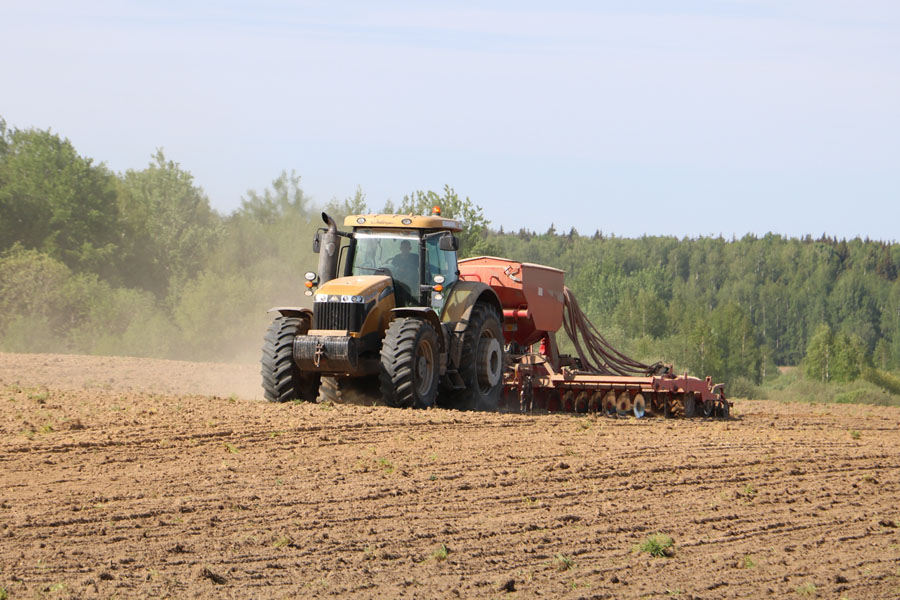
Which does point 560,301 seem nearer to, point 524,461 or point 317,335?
point 317,335

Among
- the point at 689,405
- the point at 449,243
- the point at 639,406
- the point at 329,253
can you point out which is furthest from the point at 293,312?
the point at 689,405

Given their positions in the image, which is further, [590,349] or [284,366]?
[590,349]

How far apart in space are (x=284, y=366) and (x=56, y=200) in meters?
34.2

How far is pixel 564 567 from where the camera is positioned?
718 cm

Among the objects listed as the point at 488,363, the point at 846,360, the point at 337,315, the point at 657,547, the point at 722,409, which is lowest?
the point at 657,547

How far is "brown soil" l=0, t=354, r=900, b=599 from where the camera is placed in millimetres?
6816

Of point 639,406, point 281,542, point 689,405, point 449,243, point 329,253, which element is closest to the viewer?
point 281,542

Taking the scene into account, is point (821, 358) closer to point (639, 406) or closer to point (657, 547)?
point (639, 406)

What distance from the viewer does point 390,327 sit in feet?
47.8

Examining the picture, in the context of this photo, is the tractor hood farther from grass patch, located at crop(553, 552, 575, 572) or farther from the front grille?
grass patch, located at crop(553, 552, 575, 572)

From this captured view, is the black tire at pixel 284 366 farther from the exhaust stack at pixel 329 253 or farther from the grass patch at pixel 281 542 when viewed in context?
the grass patch at pixel 281 542

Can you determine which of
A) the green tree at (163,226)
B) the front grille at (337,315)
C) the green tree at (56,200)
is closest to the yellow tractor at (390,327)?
the front grille at (337,315)

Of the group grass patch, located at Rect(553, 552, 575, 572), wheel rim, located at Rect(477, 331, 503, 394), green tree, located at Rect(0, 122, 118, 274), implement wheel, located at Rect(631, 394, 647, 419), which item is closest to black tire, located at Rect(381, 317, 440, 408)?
wheel rim, located at Rect(477, 331, 503, 394)

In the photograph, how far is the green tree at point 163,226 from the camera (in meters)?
50.3
